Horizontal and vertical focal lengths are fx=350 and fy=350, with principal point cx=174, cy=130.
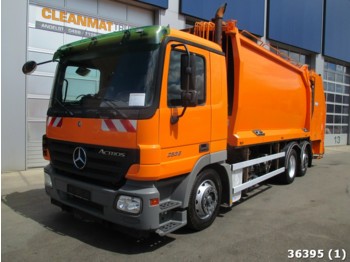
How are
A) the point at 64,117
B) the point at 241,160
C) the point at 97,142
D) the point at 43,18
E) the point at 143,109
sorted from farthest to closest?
the point at 43,18, the point at 241,160, the point at 64,117, the point at 97,142, the point at 143,109

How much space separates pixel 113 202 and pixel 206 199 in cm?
141

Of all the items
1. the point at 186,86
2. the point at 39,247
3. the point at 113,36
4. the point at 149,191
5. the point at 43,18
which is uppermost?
the point at 43,18

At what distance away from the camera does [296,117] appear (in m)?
8.66

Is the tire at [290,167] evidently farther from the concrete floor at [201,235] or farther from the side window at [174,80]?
the side window at [174,80]

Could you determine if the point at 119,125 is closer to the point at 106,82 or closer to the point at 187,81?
the point at 106,82

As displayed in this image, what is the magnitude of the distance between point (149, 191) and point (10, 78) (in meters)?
6.38

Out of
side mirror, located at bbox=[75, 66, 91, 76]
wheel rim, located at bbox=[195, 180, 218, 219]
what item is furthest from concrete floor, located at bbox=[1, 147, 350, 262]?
side mirror, located at bbox=[75, 66, 91, 76]

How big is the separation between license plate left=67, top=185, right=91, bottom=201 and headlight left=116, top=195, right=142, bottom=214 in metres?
0.51

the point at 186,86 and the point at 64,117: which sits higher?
the point at 186,86

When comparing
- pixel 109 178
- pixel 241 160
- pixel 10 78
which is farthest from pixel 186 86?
pixel 10 78

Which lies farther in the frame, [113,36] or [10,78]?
[10,78]

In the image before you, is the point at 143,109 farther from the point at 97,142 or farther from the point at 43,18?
the point at 43,18

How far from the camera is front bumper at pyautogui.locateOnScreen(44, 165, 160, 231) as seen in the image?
3857 mm

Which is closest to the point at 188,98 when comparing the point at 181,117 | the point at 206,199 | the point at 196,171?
the point at 181,117
